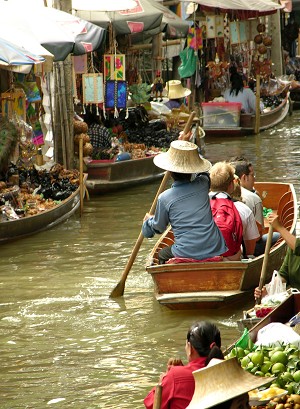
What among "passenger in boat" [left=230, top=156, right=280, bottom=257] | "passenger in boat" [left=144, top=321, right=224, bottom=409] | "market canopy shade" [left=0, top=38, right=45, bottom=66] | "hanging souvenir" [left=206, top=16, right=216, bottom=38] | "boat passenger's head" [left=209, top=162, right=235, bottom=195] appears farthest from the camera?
"hanging souvenir" [left=206, top=16, right=216, bottom=38]

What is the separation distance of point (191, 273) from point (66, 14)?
23.9 ft

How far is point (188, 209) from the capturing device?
28.6 feet

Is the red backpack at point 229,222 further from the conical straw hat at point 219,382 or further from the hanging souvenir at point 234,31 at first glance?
the hanging souvenir at point 234,31

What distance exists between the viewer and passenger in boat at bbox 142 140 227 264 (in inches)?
343

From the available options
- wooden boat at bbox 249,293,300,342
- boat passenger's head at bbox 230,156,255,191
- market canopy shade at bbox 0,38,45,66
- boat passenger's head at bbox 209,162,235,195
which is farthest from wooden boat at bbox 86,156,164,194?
wooden boat at bbox 249,293,300,342

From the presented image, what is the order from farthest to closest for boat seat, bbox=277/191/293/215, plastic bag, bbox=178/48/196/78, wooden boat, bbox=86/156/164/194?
plastic bag, bbox=178/48/196/78 < wooden boat, bbox=86/156/164/194 < boat seat, bbox=277/191/293/215

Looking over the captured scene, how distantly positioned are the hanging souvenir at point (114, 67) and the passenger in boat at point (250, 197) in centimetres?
683

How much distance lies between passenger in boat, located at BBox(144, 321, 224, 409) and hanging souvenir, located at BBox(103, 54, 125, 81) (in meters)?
11.2

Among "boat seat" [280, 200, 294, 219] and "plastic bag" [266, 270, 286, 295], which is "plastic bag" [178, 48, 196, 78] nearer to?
"boat seat" [280, 200, 294, 219]

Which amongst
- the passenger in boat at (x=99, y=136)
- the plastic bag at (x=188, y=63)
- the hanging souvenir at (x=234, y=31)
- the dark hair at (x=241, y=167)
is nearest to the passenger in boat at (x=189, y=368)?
the dark hair at (x=241, y=167)

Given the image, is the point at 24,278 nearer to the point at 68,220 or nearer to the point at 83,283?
the point at 83,283

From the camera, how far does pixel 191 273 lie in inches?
347

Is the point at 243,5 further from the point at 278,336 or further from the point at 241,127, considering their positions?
the point at 278,336

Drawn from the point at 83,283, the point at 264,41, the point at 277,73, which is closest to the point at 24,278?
the point at 83,283
